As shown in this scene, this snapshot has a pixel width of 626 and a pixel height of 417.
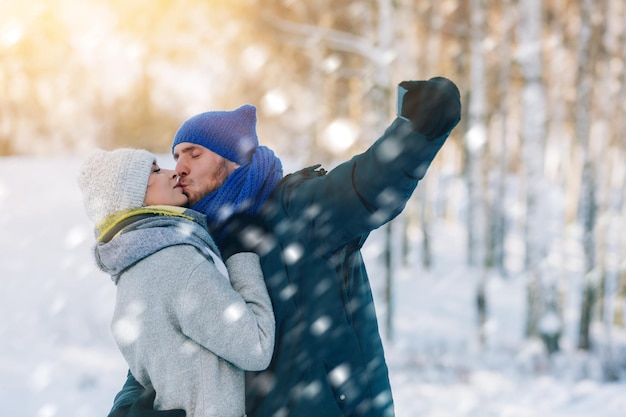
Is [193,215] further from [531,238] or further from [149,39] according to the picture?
[149,39]

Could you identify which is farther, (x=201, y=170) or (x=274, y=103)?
(x=274, y=103)

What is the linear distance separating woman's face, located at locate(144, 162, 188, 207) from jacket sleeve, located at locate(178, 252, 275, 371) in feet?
0.94

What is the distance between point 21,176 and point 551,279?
14923mm

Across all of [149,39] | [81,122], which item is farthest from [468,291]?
[81,122]

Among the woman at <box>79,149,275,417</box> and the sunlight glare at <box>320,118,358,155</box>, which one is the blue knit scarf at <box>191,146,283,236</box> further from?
the sunlight glare at <box>320,118,358,155</box>

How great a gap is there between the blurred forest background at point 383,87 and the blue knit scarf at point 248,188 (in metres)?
7.39

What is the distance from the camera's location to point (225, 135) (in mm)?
2055

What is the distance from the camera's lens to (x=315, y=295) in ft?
6.25

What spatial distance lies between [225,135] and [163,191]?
0.81 ft

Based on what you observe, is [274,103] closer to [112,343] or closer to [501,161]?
[501,161]

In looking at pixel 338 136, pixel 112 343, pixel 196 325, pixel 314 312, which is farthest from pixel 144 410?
pixel 338 136

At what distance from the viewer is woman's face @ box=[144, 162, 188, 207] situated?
2035mm

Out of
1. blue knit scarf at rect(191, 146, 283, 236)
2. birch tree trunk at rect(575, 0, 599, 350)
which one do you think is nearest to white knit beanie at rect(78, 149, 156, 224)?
blue knit scarf at rect(191, 146, 283, 236)

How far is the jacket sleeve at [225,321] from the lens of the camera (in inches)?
70.6
